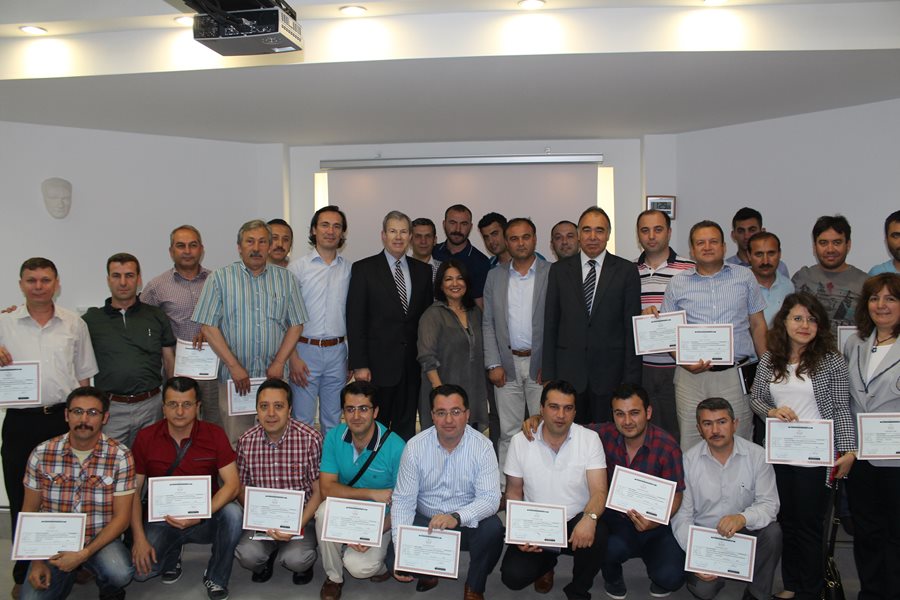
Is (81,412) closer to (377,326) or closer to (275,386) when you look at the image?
(275,386)

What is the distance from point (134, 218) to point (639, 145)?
534 centimetres

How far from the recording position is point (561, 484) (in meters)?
3.55

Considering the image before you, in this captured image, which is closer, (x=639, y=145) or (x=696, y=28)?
(x=696, y=28)

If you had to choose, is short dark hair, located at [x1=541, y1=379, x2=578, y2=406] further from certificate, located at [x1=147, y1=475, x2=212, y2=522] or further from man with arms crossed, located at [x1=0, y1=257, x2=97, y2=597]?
man with arms crossed, located at [x1=0, y1=257, x2=97, y2=597]

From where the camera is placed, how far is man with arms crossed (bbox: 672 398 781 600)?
335cm

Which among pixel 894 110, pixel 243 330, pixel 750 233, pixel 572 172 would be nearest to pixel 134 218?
pixel 243 330

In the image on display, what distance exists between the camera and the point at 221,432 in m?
3.73

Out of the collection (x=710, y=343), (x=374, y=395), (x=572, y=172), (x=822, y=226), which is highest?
(x=572, y=172)

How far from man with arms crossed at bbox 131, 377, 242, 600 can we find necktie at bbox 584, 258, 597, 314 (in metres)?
2.12

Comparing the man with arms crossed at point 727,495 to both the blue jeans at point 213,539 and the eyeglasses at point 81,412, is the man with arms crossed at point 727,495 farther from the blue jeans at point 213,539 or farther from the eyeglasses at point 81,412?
the eyeglasses at point 81,412

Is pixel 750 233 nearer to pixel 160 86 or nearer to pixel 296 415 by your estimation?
pixel 296 415

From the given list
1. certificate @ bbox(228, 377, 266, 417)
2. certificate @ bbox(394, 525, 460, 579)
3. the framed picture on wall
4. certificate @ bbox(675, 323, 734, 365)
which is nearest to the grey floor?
certificate @ bbox(394, 525, 460, 579)

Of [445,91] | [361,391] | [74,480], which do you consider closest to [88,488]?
[74,480]

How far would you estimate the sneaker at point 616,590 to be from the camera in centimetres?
354
